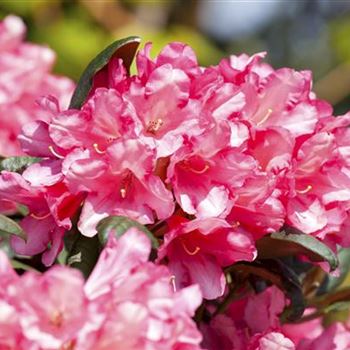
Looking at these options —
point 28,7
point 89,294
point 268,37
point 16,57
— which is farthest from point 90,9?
A: point 268,37

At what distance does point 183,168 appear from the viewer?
1182 millimetres

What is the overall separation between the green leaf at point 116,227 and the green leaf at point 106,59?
16 centimetres

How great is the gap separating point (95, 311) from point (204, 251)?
0.27 metres

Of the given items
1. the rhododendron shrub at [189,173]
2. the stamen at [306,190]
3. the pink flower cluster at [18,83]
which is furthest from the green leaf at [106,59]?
the pink flower cluster at [18,83]

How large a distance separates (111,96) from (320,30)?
18.7 ft

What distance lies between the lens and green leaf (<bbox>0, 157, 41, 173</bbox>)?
129 centimetres

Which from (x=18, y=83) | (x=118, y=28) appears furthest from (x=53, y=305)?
(x=118, y=28)

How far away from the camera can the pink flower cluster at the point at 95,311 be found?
94cm

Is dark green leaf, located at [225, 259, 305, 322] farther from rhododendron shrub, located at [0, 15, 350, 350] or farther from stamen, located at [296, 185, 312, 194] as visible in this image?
stamen, located at [296, 185, 312, 194]

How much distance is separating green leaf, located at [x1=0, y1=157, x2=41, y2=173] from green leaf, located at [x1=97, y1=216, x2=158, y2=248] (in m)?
0.19

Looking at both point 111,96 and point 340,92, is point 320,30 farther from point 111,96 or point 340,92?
point 111,96

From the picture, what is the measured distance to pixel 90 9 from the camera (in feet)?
11.3

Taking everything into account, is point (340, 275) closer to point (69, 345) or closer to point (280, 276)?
point (280, 276)

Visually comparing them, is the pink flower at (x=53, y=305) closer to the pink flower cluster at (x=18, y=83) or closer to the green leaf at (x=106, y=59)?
the green leaf at (x=106, y=59)
